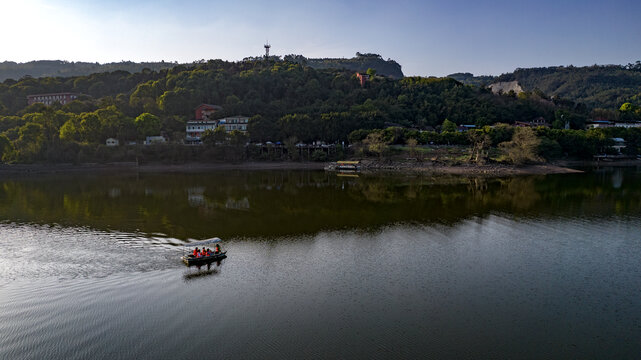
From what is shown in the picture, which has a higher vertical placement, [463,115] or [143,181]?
[463,115]

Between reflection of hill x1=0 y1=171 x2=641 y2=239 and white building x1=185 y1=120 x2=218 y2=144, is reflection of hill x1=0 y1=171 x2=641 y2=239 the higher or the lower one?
the lower one

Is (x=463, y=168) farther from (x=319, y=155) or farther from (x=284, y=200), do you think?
(x=284, y=200)

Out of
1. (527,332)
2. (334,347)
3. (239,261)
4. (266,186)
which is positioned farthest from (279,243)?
(266,186)

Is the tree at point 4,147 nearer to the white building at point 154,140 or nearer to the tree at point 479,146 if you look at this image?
the white building at point 154,140

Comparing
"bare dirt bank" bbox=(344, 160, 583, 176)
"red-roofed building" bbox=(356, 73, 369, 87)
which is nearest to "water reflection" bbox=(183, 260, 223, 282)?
"bare dirt bank" bbox=(344, 160, 583, 176)

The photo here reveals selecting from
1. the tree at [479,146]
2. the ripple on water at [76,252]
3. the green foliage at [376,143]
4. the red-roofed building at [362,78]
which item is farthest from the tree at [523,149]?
the ripple on water at [76,252]

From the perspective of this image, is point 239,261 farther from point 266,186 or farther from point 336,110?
point 336,110

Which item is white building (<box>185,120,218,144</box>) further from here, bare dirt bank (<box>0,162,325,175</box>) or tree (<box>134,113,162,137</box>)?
bare dirt bank (<box>0,162,325,175</box>)
